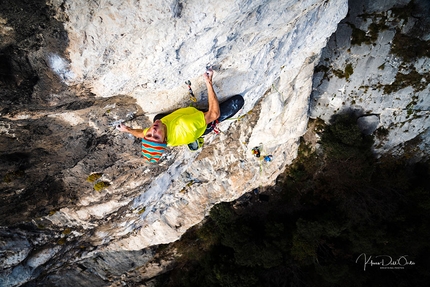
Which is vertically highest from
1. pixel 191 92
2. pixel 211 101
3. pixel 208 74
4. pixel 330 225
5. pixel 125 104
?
pixel 125 104

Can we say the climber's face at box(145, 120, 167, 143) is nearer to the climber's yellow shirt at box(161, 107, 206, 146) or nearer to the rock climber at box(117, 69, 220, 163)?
the rock climber at box(117, 69, 220, 163)

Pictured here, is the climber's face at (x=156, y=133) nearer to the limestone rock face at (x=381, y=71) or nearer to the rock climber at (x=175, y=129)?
the rock climber at (x=175, y=129)

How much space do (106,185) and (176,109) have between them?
8.94ft

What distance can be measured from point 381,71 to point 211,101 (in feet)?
17.8

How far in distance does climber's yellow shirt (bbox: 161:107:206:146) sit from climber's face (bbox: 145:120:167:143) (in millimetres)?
112

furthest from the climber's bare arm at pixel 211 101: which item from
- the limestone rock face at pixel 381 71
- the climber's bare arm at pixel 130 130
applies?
the limestone rock face at pixel 381 71

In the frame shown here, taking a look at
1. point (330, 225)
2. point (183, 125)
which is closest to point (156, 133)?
point (183, 125)

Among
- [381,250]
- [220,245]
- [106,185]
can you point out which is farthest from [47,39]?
[381,250]

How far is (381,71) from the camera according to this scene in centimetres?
599

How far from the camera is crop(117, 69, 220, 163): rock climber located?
2994mm

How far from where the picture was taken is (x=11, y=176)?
3633mm

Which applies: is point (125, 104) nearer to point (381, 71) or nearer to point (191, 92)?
point (191, 92)

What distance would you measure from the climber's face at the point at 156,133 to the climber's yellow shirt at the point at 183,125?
0.37 ft

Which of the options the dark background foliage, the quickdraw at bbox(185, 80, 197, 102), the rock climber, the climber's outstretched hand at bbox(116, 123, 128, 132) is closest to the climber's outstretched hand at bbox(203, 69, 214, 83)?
the rock climber
